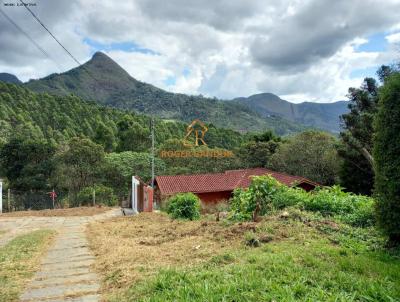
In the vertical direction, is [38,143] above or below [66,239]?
above

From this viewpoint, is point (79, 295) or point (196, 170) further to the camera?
point (196, 170)

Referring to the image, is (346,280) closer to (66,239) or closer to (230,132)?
(66,239)

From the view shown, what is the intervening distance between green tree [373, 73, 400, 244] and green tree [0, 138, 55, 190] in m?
32.7

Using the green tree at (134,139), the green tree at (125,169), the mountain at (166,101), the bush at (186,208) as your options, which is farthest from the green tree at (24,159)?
the bush at (186,208)

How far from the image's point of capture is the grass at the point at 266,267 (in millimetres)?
3834

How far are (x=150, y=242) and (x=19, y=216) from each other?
45.9 ft

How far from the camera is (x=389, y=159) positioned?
5.56 metres

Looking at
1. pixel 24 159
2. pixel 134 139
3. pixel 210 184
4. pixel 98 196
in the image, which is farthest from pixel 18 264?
pixel 134 139

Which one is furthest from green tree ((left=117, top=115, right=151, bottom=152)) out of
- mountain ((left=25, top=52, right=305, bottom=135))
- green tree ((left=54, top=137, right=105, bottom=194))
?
green tree ((left=54, top=137, right=105, bottom=194))

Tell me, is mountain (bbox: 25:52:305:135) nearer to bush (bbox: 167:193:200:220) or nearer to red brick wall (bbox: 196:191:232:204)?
red brick wall (bbox: 196:191:232:204)

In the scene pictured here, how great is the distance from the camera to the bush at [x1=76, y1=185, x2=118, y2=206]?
27562 millimetres

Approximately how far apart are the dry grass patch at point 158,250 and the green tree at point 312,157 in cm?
2575

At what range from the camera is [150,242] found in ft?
23.6

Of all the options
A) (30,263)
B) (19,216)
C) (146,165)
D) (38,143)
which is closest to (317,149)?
(146,165)
